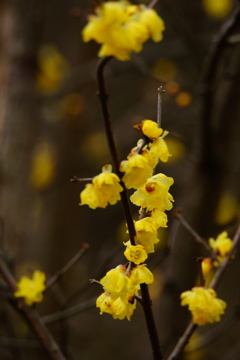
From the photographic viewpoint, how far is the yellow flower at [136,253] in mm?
923

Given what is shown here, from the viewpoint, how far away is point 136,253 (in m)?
0.93

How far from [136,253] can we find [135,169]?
0.70ft

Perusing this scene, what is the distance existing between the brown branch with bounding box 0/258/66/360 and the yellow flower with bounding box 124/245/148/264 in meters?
0.74

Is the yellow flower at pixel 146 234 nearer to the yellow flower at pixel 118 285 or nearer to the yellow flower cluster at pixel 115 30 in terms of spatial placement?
the yellow flower at pixel 118 285

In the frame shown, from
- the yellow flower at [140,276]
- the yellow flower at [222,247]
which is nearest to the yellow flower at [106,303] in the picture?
the yellow flower at [140,276]

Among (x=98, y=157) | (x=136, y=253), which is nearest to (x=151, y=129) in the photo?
(x=136, y=253)

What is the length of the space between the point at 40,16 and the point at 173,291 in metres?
2.26

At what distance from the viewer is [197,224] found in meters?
2.50

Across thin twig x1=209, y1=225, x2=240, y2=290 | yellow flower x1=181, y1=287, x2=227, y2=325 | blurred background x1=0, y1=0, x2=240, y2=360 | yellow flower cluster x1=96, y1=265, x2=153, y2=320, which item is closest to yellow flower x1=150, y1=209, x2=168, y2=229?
yellow flower cluster x1=96, y1=265, x2=153, y2=320

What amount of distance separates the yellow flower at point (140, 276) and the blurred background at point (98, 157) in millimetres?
789

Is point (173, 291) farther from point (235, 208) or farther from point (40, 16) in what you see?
point (40, 16)

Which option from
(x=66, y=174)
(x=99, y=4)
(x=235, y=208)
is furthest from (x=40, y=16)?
(x=99, y=4)

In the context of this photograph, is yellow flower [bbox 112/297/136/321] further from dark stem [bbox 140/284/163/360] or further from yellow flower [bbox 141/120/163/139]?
yellow flower [bbox 141/120/163/139]

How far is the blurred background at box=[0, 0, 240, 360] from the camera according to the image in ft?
7.71
